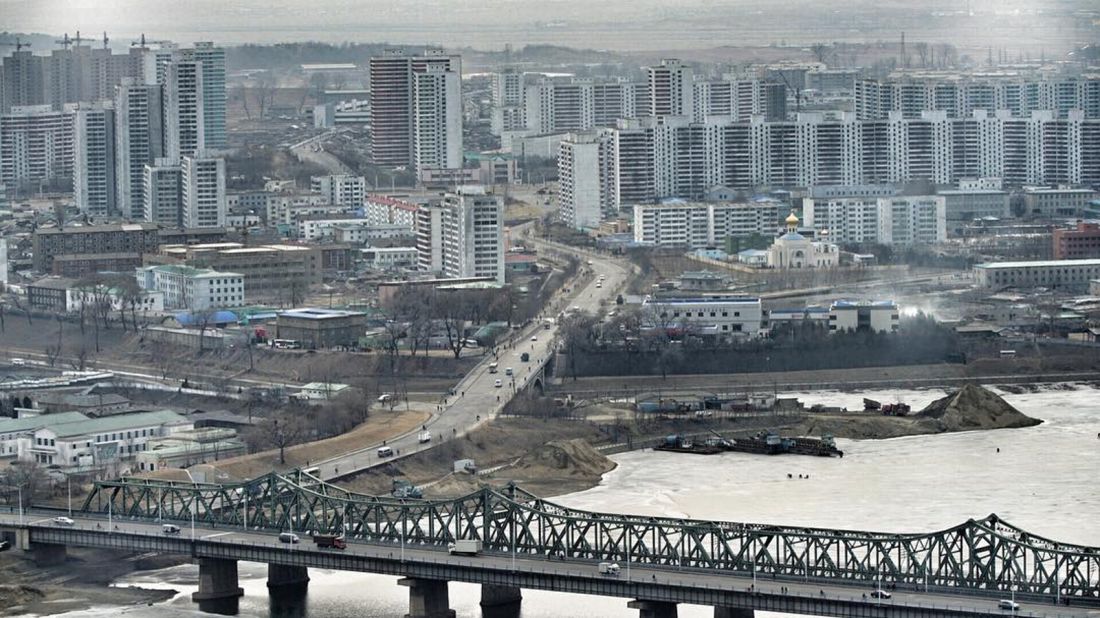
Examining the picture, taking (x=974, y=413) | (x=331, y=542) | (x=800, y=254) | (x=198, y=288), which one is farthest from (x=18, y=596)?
(x=800, y=254)

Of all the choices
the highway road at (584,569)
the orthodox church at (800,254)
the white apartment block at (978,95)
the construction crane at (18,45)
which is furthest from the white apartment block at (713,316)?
the construction crane at (18,45)

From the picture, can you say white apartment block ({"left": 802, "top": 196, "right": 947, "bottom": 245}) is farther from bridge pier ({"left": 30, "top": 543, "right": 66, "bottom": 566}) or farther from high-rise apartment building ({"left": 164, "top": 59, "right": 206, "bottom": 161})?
bridge pier ({"left": 30, "top": 543, "right": 66, "bottom": 566})

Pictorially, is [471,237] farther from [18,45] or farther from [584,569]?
[584,569]

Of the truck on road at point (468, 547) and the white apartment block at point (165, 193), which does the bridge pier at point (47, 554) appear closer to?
the truck on road at point (468, 547)

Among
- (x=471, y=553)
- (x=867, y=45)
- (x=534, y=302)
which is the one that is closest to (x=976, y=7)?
(x=867, y=45)

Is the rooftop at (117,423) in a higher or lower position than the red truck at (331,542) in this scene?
higher

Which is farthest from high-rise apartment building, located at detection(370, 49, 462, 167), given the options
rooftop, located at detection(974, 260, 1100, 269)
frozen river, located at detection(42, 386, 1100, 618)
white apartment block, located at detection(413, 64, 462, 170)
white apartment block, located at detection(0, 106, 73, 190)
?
frozen river, located at detection(42, 386, 1100, 618)
